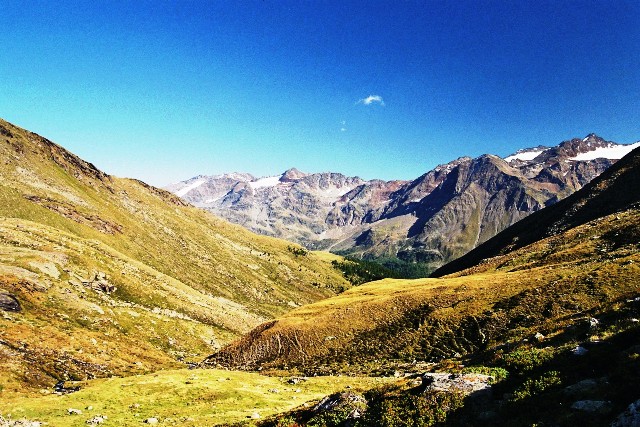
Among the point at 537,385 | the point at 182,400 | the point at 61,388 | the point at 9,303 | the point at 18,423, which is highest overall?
the point at 9,303

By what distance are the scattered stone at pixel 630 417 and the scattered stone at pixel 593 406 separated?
4.26 ft

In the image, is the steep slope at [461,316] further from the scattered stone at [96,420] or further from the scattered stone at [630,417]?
the scattered stone at [96,420]

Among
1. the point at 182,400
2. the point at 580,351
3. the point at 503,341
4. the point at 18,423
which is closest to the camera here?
the point at 580,351

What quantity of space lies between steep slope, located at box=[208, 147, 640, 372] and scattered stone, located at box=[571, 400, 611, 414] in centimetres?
1076

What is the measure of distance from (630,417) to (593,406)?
218 cm

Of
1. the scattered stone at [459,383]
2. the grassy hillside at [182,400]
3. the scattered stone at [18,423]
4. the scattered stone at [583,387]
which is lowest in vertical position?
the grassy hillside at [182,400]

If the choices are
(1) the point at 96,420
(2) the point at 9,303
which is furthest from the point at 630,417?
(2) the point at 9,303

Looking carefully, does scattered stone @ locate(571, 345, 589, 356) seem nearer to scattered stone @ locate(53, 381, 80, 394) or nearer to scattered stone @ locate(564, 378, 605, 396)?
scattered stone @ locate(564, 378, 605, 396)

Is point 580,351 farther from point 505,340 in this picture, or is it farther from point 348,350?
point 348,350

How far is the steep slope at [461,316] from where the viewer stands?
40.3 meters

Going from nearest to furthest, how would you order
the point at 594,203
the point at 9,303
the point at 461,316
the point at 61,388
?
A: the point at 461,316
the point at 61,388
the point at 9,303
the point at 594,203

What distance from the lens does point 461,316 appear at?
50.5 meters

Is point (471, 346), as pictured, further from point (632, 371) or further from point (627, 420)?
point (627, 420)

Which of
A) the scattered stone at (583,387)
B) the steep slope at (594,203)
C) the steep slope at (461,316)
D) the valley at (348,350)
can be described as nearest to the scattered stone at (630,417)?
the valley at (348,350)
